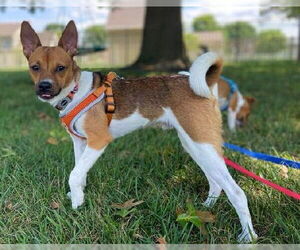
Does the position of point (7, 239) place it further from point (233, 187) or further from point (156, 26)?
point (156, 26)

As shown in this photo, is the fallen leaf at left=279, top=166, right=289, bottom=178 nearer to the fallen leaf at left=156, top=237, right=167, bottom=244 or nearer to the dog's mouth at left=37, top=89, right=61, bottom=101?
the fallen leaf at left=156, top=237, right=167, bottom=244

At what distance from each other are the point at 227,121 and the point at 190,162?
3117 millimetres

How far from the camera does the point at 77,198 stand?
3.18 meters

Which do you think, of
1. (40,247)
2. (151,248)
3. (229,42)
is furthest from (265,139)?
(229,42)

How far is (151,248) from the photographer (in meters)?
2.72

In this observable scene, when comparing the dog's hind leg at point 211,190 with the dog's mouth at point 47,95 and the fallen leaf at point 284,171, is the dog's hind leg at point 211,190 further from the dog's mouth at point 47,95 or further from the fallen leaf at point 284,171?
the dog's mouth at point 47,95

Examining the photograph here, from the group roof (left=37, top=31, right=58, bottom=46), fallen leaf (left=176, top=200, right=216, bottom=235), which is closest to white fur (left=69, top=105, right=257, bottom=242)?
fallen leaf (left=176, top=200, right=216, bottom=235)

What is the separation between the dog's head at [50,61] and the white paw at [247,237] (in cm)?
170

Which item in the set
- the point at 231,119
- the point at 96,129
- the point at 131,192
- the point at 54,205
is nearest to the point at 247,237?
the point at 131,192

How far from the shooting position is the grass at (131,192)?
2875 mm

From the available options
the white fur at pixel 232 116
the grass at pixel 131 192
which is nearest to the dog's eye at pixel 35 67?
the grass at pixel 131 192

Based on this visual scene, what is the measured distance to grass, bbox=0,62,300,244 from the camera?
288cm

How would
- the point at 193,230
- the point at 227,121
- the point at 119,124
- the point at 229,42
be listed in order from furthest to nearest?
1. the point at 229,42
2. the point at 227,121
3. the point at 119,124
4. the point at 193,230

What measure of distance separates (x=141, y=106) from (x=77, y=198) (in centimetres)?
89
